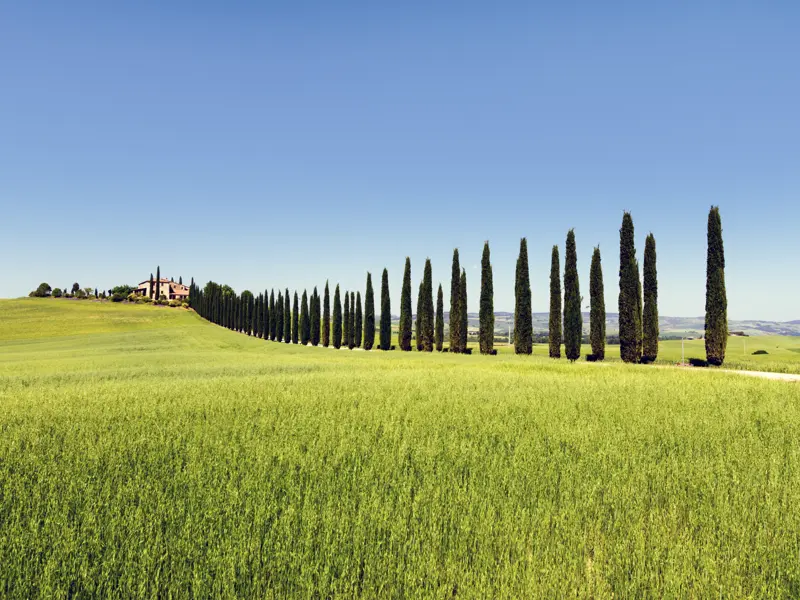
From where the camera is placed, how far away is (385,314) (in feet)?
176

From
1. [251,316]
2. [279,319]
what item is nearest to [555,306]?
[279,319]

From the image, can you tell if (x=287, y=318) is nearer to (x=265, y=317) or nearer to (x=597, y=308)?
(x=265, y=317)

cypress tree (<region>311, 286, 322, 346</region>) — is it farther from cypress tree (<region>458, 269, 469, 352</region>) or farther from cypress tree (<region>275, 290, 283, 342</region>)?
cypress tree (<region>458, 269, 469, 352</region>)

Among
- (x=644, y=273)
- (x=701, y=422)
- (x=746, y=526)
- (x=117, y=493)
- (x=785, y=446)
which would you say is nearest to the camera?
(x=746, y=526)

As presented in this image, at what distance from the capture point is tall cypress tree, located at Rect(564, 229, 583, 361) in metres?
34.4

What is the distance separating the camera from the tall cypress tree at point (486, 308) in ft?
131

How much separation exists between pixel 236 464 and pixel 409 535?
2.30 meters

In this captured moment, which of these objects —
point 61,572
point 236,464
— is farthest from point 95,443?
point 61,572

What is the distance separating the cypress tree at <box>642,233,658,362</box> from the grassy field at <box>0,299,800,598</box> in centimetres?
2715

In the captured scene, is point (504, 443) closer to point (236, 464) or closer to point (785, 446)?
point (236, 464)

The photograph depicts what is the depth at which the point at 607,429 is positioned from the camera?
Result: 662cm

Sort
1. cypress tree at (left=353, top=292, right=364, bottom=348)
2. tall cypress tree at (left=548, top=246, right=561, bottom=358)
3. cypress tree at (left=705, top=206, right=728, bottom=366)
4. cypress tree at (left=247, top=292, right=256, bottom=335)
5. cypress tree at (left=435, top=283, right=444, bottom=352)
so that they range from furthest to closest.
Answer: cypress tree at (left=247, top=292, right=256, bottom=335), cypress tree at (left=353, top=292, right=364, bottom=348), cypress tree at (left=435, top=283, right=444, bottom=352), tall cypress tree at (left=548, top=246, right=561, bottom=358), cypress tree at (left=705, top=206, right=728, bottom=366)

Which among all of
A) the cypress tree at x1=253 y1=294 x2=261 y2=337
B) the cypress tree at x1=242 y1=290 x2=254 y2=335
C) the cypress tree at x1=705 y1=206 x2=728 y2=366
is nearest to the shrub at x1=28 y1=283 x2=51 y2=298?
the cypress tree at x1=242 y1=290 x2=254 y2=335

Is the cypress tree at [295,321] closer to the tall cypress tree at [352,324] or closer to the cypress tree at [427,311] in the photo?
the tall cypress tree at [352,324]
